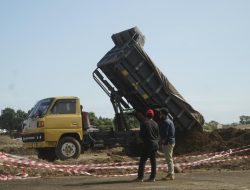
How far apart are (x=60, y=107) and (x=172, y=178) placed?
663cm

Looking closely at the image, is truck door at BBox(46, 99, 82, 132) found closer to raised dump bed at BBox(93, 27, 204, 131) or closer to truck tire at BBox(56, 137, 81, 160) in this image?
truck tire at BBox(56, 137, 81, 160)

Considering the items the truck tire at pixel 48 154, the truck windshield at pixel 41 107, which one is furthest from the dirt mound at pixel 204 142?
the truck windshield at pixel 41 107

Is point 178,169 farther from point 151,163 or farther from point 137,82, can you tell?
point 137,82

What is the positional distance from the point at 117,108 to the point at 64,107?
2.87 metres

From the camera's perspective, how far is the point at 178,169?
14.6 metres

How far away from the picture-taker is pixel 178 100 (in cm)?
1981

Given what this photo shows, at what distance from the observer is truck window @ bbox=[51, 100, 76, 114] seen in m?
17.9

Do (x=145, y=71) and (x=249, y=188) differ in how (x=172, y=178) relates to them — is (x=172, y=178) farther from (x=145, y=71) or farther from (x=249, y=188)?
(x=145, y=71)

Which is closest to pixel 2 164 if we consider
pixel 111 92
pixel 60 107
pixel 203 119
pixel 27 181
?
pixel 27 181

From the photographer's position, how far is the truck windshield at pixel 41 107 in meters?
17.9

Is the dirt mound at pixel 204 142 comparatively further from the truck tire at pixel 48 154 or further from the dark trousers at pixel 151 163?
the dark trousers at pixel 151 163

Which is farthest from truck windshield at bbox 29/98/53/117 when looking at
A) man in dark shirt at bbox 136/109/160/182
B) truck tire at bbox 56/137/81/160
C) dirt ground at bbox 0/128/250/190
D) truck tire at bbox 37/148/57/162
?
man in dark shirt at bbox 136/109/160/182

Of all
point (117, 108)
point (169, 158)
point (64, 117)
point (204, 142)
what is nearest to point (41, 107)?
point (64, 117)

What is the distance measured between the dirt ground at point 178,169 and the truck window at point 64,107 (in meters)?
1.97
